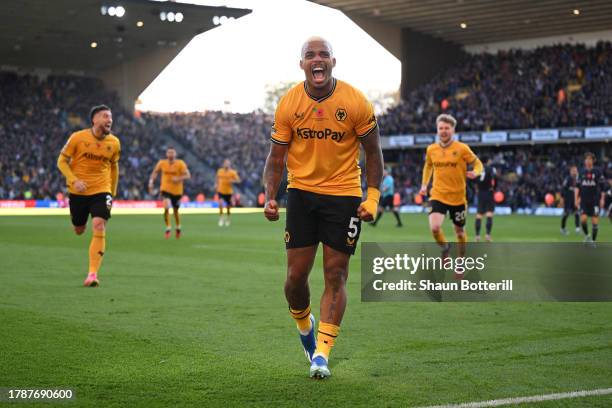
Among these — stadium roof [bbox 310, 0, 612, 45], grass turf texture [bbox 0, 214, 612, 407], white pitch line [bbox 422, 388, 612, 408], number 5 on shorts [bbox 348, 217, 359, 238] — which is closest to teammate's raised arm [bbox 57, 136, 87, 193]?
grass turf texture [bbox 0, 214, 612, 407]

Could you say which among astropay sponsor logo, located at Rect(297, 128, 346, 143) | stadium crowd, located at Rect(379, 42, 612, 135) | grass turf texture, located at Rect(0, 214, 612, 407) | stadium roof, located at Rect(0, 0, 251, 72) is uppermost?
stadium roof, located at Rect(0, 0, 251, 72)

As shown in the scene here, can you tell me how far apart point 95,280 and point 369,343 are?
563 cm

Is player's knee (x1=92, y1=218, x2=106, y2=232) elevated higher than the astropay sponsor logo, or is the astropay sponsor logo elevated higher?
the astropay sponsor logo

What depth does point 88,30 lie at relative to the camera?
55656 millimetres

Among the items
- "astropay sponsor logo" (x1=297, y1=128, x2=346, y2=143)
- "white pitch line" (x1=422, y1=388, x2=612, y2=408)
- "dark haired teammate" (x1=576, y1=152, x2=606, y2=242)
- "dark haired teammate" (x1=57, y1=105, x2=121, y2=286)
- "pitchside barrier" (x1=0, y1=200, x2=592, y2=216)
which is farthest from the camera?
"pitchside barrier" (x1=0, y1=200, x2=592, y2=216)

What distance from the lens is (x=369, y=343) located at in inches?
316

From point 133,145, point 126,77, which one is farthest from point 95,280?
point 126,77

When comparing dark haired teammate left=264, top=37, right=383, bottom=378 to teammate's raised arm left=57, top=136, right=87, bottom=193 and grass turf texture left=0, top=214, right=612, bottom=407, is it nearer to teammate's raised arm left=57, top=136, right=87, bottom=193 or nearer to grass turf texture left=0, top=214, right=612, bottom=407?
grass turf texture left=0, top=214, right=612, bottom=407

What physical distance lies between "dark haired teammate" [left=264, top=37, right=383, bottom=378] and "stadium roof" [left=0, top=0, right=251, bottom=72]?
43810 mm

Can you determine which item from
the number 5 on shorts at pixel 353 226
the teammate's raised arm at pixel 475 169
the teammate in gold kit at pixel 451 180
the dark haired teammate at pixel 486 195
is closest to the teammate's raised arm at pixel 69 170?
the teammate in gold kit at pixel 451 180

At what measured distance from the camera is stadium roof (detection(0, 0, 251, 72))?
1965 inches

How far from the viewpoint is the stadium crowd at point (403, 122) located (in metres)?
52.3

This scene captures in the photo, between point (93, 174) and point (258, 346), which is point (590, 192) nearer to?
point (93, 174)

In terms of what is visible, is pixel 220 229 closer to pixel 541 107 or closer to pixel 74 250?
pixel 74 250
